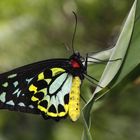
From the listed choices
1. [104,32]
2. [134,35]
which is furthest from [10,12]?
[134,35]

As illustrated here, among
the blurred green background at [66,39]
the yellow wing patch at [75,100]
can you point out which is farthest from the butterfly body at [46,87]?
the blurred green background at [66,39]

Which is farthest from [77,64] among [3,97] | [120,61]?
[120,61]

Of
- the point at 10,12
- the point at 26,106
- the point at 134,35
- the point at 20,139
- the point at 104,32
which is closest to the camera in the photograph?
the point at 134,35

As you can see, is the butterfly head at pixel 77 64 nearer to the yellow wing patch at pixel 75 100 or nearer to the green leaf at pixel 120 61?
the yellow wing patch at pixel 75 100

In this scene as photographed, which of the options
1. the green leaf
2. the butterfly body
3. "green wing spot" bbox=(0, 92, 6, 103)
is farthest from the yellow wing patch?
the green leaf

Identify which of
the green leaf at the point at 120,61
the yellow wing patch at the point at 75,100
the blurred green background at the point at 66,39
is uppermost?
the green leaf at the point at 120,61

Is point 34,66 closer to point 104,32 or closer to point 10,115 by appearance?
point 104,32

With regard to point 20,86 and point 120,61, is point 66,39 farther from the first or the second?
point 120,61
